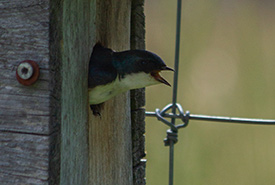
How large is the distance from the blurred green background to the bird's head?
2.21m

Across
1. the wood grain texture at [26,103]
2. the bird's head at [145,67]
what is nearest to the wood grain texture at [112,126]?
the bird's head at [145,67]

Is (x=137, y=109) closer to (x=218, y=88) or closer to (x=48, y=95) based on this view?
(x=48, y=95)

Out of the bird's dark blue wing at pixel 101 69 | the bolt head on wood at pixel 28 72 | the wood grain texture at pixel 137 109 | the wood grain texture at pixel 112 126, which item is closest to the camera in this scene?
the bolt head on wood at pixel 28 72

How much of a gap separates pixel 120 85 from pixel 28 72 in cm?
33

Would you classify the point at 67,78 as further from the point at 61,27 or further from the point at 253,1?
the point at 253,1

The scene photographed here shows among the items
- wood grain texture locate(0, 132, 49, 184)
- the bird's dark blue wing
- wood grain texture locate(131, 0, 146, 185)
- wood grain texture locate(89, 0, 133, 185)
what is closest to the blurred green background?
wood grain texture locate(131, 0, 146, 185)

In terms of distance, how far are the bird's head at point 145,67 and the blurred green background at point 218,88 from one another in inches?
87.2

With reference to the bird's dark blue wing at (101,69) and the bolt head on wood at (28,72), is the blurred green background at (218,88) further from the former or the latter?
the bolt head on wood at (28,72)

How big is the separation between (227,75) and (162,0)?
0.91 metres

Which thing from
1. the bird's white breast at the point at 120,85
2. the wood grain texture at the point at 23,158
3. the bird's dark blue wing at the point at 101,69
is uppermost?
the bird's dark blue wing at the point at 101,69

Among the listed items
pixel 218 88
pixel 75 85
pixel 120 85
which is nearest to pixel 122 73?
pixel 120 85

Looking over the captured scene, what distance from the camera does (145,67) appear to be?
1.21 meters

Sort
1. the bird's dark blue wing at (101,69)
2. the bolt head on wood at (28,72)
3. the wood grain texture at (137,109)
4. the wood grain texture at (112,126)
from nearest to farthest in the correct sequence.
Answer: the bolt head on wood at (28,72) < the bird's dark blue wing at (101,69) < the wood grain texture at (112,126) < the wood grain texture at (137,109)

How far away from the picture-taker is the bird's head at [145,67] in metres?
1.21
